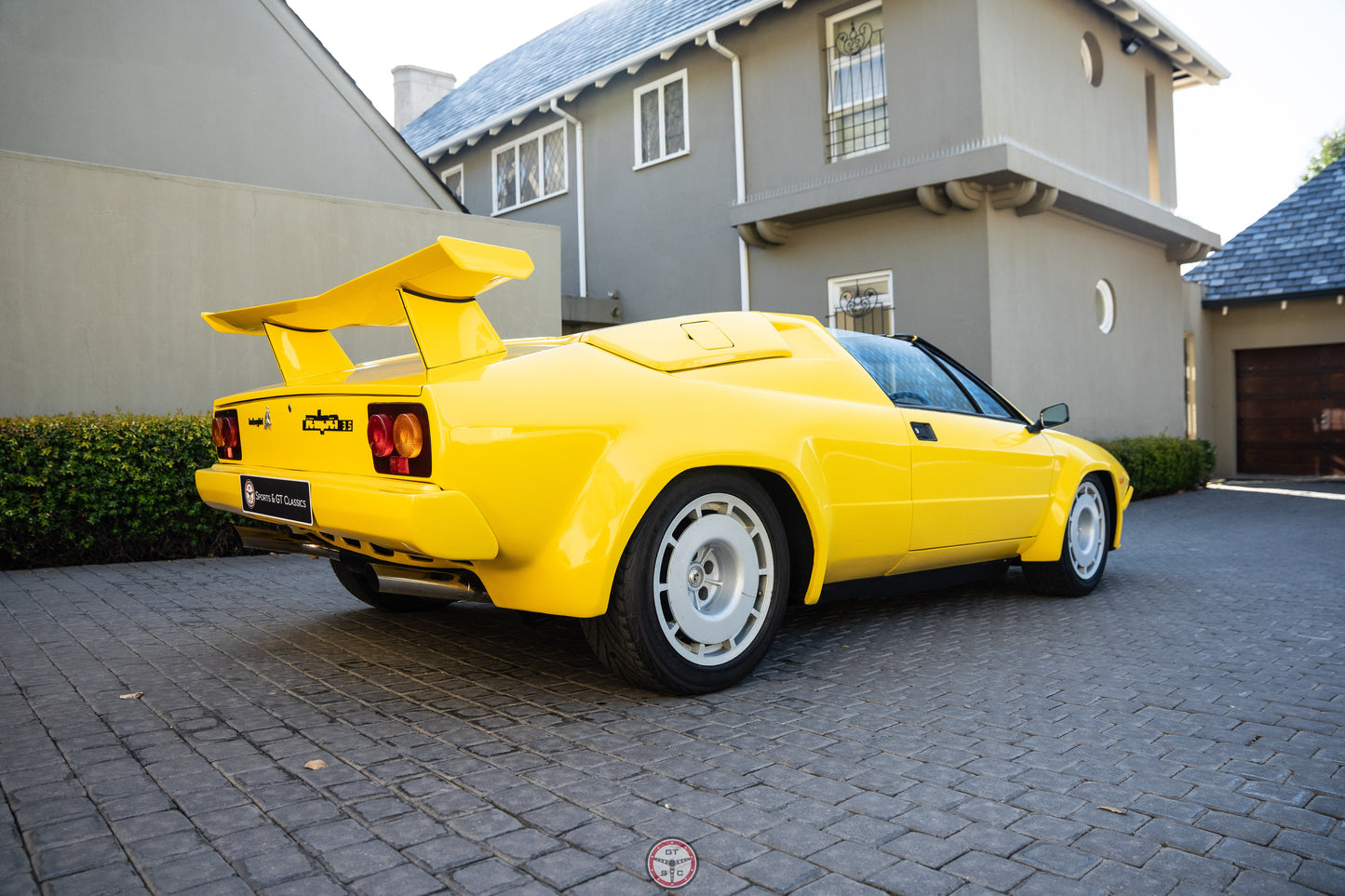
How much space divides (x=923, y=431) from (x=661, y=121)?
11.7m

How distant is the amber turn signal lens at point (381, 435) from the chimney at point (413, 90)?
2452cm

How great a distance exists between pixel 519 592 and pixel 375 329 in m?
6.91

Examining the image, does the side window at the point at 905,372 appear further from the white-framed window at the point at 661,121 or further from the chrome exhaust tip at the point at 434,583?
the white-framed window at the point at 661,121

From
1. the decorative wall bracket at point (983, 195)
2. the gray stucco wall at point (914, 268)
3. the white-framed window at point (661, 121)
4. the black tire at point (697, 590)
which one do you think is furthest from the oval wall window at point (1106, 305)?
the black tire at point (697, 590)

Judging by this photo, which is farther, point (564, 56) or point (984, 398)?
point (564, 56)

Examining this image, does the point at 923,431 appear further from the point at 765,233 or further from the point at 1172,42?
the point at 1172,42

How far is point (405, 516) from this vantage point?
3.02 m

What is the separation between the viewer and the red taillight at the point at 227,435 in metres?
4.10

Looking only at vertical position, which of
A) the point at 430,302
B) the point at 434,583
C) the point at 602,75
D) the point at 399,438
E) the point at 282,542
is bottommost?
the point at 434,583

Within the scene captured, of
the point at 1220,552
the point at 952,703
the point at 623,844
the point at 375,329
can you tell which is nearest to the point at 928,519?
the point at 952,703

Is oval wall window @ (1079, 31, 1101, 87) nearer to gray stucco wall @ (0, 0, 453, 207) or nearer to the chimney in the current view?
gray stucco wall @ (0, 0, 453, 207)

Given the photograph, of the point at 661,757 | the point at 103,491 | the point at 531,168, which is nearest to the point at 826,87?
the point at 531,168

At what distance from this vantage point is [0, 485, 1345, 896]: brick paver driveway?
217cm

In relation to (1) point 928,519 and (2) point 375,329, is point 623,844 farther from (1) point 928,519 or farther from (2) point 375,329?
(2) point 375,329
